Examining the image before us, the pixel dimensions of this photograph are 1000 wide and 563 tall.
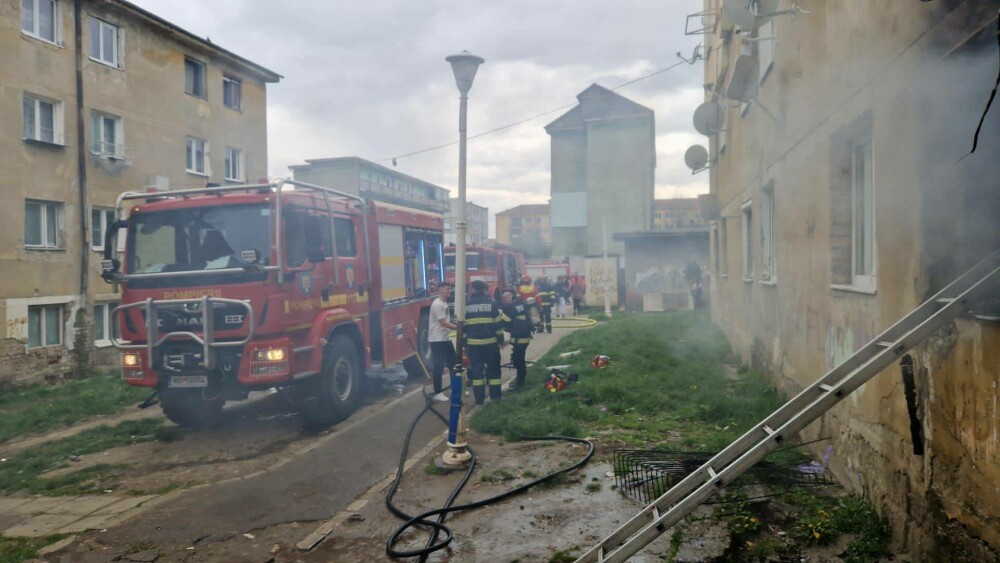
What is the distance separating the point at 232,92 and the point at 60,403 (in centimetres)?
1219

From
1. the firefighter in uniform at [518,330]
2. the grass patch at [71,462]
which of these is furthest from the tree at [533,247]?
the grass patch at [71,462]

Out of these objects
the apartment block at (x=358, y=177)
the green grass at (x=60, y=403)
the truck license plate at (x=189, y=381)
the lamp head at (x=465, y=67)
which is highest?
the apartment block at (x=358, y=177)

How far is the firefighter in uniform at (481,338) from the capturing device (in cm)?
878

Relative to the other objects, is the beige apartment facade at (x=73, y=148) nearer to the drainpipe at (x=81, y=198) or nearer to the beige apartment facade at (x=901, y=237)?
the drainpipe at (x=81, y=198)

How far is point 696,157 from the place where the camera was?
588 inches

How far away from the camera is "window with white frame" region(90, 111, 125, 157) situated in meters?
15.5

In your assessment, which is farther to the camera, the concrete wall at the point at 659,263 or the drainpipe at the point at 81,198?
the concrete wall at the point at 659,263

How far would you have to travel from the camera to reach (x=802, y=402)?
11.5ft

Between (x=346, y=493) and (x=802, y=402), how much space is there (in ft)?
12.4

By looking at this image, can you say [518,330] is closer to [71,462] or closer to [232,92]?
[71,462]

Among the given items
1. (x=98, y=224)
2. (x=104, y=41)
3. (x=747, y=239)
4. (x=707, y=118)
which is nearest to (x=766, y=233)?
(x=747, y=239)

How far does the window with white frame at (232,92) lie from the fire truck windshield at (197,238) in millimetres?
13294

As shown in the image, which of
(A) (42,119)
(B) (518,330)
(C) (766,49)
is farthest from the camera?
(A) (42,119)

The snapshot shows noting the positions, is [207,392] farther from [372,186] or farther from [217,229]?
[372,186]
